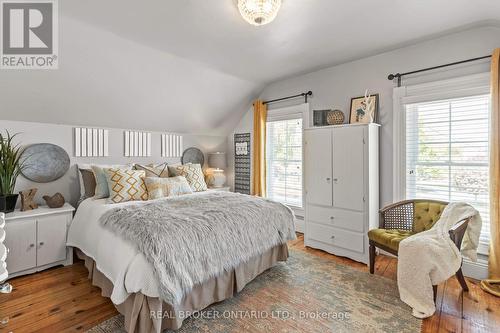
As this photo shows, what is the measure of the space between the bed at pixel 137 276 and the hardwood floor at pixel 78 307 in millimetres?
158

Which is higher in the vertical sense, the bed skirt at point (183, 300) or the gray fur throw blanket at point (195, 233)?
the gray fur throw blanket at point (195, 233)

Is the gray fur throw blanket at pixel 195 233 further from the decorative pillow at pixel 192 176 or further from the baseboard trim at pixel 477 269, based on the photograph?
the baseboard trim at pixel 477 269

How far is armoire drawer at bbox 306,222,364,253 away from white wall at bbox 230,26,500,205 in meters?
0.63

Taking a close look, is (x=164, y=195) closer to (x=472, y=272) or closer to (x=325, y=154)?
(x=325, y=154)

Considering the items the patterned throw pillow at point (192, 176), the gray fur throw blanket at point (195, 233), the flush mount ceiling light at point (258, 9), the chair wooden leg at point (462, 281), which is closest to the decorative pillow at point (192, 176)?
the patterned throw pillow at point (192, 176)

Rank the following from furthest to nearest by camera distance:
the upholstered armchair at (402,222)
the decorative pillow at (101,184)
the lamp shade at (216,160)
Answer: the lamp shade at (216,160) → the decorative pillow at (101,184) → the upholstered armchair at (402,222)

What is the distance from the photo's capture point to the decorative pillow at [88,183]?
3.02 m

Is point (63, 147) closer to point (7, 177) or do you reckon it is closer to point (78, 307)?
point (7, 177)

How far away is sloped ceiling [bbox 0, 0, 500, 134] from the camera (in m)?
2.17

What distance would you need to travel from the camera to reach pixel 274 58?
10.6ft

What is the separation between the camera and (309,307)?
205cm

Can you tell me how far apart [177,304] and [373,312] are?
154 centimetres

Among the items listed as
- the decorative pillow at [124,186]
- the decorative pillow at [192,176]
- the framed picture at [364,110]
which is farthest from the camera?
the decorative pillow at [192,176]

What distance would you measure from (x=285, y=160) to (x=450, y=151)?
224 centimetres
